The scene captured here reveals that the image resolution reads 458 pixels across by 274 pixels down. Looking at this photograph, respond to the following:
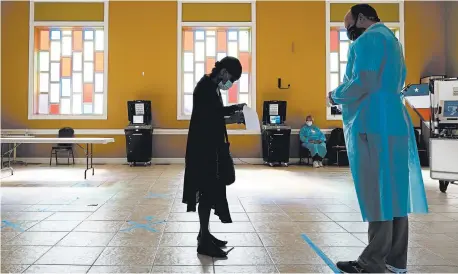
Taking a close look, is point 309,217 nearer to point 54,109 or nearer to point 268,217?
point 268,217

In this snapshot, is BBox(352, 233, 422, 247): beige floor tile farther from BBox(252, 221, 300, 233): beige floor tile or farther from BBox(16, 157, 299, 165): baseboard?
BBox(16, 157, 299, 165): baseboard

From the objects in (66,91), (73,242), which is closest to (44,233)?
(73,242)

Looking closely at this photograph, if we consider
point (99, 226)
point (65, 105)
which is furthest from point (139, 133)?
point (99, 226)

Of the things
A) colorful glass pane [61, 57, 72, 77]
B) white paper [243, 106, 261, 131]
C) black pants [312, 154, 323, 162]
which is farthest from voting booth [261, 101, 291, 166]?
white paper [243, 106, 261, 131]

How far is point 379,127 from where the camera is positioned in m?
1.94

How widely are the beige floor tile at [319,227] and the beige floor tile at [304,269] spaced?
87 cm

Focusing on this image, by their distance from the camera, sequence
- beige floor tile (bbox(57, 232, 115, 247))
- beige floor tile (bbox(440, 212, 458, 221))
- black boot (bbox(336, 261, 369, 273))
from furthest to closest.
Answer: beige floor tile (bbox(440, 212, 458, 221)) < beige floor tile (bbox(57, 232, 115, 247)) < black boot (bbox(336, 261, 369, 273))

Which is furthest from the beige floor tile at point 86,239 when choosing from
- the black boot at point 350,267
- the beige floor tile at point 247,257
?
the black boot at point 350,267

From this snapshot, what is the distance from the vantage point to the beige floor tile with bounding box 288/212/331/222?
3.50 metres

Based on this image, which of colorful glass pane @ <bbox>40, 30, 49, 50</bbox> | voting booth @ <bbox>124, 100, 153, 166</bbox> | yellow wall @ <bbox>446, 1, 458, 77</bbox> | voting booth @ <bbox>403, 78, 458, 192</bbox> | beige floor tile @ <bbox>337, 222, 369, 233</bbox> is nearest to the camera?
beige floor tile @ <bbox>337, 222, 369, 233</bbox>

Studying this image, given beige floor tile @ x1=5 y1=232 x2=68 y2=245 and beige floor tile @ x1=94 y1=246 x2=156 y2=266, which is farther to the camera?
beige floor tile @ x1=5 y1=232 x2=68 y2=245

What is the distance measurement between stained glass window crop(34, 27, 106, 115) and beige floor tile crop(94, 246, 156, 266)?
7.55m

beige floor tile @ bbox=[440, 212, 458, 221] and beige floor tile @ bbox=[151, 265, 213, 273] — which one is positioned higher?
beige floor tile @ bbox=[440, 212, 458, 221]

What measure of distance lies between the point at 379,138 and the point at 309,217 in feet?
6.14
